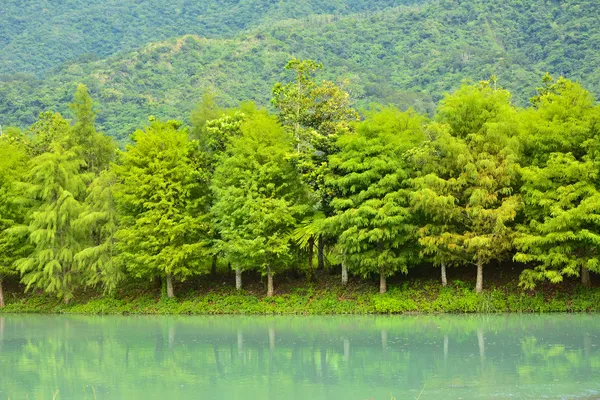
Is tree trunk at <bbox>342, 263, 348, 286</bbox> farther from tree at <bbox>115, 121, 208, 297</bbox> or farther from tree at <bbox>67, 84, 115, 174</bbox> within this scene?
tree at <bbox>67, 84, 115, 174</bbox>

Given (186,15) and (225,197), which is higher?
(186,15)

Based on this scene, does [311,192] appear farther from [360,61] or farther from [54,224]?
[360,61]

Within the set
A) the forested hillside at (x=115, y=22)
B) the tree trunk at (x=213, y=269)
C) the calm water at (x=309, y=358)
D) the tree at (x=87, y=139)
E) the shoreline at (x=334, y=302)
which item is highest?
the forested hillside at (x=115, y=22)

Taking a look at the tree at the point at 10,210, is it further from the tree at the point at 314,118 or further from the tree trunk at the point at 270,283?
the tree at the point at 314,118

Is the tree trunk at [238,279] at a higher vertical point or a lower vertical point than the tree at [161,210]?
lower

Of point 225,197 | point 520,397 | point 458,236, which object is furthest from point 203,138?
point 520,397

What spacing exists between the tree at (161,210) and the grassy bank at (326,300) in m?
1.68

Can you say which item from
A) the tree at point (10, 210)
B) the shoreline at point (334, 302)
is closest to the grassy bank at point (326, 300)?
the shoreline at point (334, 302)

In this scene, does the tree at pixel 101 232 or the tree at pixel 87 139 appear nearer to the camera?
the tree at pixel 101 232

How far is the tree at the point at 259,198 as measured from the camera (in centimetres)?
3875

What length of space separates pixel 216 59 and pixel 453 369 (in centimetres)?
10083

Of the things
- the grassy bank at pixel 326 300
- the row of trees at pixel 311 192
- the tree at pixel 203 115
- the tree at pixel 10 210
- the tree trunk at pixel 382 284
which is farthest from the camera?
the tree at pixel 203 115

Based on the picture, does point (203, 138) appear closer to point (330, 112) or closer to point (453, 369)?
point (330, 112)

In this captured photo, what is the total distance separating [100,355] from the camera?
27.9m
